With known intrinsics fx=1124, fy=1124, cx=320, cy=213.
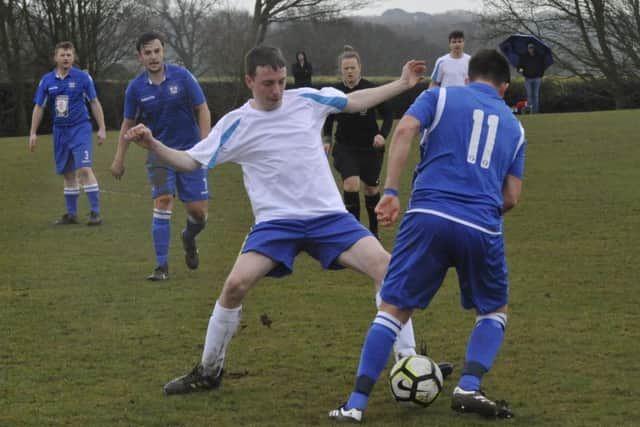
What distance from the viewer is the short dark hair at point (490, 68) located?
18.0ft

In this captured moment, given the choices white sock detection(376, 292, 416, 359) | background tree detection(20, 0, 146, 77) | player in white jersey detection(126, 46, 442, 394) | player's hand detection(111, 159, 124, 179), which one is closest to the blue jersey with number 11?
player in white jersey detection(126, 46, 442, 394)

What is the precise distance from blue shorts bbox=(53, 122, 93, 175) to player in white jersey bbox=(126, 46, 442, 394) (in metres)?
7.93

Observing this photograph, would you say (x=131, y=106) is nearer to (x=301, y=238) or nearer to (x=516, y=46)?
(x=516, y=46)

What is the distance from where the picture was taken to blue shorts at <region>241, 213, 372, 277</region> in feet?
19.2

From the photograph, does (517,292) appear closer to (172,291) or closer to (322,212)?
(172,291)

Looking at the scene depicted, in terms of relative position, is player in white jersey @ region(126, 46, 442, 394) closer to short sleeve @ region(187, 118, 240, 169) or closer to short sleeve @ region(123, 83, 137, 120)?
short sleeve @ region(187, 118, 240, 169)

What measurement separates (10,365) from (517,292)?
158 inches

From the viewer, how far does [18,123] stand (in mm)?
42500

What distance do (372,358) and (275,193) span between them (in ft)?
3.65

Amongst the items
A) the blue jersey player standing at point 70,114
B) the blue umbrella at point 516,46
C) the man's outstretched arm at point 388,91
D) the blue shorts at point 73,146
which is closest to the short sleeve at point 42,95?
the blue jersey player standing at point 70,114

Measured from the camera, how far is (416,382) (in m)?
5.48

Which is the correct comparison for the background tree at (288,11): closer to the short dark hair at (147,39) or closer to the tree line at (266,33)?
the tree line at (266,33)

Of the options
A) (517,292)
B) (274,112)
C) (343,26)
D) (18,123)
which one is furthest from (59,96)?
(343,26)

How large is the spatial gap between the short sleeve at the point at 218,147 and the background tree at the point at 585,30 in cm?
4324
